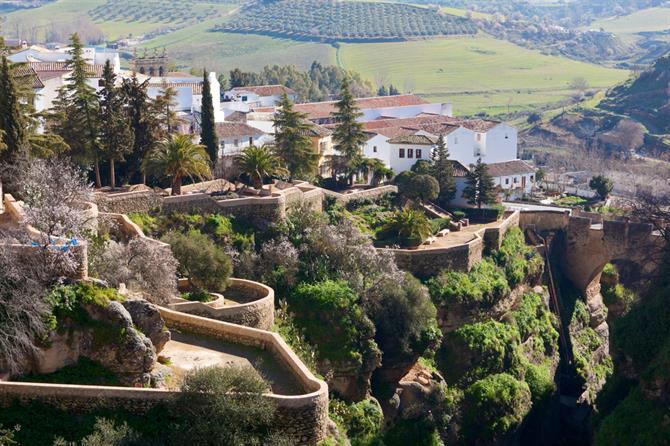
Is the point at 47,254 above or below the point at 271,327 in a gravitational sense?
above

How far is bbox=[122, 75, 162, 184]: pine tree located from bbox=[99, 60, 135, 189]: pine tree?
730mm

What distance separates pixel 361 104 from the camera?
68.6 metres

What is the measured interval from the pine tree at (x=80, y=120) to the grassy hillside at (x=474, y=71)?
7386cm

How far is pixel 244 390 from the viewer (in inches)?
922

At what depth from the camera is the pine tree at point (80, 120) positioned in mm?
39188

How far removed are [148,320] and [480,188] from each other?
2825cm

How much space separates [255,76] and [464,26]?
3070 inches

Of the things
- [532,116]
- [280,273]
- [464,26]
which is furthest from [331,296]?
[464,26]

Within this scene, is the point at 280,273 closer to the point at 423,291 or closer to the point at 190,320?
the point at 423,291

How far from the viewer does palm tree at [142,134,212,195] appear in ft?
128

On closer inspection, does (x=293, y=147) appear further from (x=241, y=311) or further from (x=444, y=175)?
(x=241, y=311)

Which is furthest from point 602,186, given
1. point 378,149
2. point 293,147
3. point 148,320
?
point 148,320

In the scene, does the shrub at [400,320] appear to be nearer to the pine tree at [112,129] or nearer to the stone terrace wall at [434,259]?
the stone terrace wall at [434,259]

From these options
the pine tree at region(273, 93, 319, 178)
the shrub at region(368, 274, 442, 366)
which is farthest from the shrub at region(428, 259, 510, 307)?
the pine tree at region(273, 93, 319, 178)
